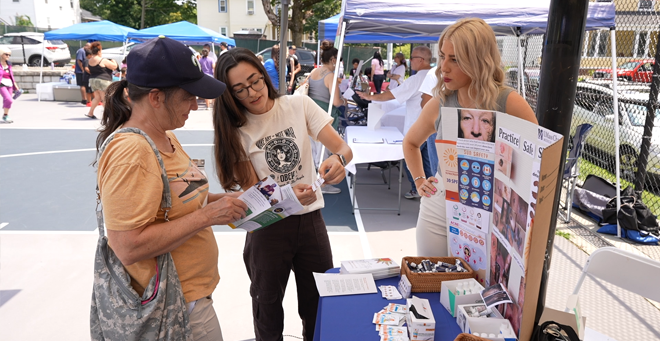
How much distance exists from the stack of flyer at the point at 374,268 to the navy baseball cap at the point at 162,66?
96 centimetres

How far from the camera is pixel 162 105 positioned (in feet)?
4.79

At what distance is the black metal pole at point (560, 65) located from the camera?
58.8 inches

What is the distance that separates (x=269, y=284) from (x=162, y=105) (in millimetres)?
1094

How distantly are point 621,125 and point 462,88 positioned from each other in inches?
242

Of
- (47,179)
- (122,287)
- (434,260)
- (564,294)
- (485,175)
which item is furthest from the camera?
(47,179)

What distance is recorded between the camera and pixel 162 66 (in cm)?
139

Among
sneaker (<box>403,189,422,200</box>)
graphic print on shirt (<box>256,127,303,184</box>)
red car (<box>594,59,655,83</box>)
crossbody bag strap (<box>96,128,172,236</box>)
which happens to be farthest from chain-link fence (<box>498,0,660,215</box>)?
crossbody bag strap (<box>96,128,172,236</box>)

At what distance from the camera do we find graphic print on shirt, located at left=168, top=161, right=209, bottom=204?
1.49 m

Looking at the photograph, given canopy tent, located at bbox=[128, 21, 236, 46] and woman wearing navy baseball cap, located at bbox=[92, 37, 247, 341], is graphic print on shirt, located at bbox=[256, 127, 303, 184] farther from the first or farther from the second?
canopy tent, located at bbox=[128, 21, 236, 46]

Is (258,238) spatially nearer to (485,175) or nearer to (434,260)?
(434,260)

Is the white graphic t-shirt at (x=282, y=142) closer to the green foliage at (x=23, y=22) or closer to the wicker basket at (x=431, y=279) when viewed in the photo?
the wicker basket at (x=431, y=279)

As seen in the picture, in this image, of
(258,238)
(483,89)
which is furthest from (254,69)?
(483,89)

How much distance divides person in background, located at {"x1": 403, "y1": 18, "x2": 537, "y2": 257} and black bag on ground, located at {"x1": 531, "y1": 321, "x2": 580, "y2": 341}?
2.38 feet

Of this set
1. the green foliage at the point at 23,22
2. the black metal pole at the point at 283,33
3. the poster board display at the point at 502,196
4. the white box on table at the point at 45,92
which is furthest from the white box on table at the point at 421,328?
the green foliage at the point at 23,22
